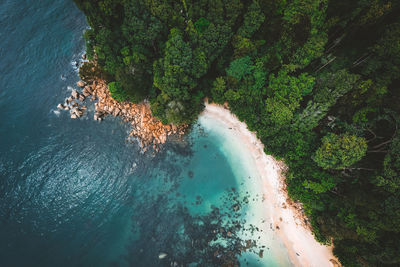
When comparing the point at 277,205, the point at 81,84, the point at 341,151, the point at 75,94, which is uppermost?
the point at 81,84

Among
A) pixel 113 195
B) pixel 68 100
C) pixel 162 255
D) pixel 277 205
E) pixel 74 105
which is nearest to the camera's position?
pixel 162 255

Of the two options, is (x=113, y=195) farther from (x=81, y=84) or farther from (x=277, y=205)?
Result: (x=277, y=205)

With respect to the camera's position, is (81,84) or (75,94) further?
(81,84)

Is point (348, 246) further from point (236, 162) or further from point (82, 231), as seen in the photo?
point (82, 231)

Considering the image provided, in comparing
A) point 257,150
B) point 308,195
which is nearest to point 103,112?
point 257,150

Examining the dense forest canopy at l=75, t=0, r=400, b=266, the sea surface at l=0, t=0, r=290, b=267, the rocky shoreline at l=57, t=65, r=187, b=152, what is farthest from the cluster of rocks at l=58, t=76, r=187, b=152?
the dense forest canopy at l=75, t=0, r=400, b=266

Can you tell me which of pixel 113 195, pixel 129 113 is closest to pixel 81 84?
pixel 129 113
